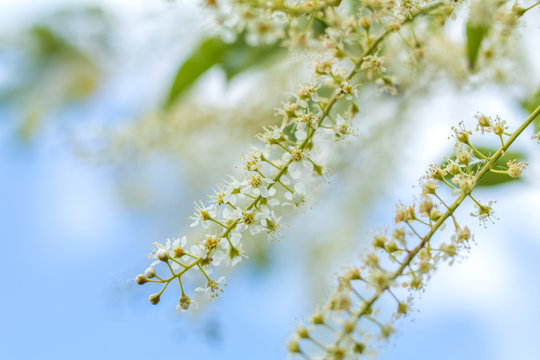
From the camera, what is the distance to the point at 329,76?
72cm

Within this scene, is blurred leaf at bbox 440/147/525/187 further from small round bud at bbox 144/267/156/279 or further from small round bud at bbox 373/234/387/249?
small round bud at bbox 144/267/156/279

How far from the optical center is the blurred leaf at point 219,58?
1.07 meters

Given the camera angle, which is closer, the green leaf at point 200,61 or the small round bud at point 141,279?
the small round bud at point 141,279

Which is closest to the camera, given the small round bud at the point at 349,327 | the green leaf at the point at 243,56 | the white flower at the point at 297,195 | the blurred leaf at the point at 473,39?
the small round bud at the point at 349,327

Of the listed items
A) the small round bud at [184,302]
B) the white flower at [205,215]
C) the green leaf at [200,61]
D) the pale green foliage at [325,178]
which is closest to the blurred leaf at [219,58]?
the green leaf at [200,61]

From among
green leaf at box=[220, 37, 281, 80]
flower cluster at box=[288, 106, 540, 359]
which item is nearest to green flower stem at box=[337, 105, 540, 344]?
flower cluster at box=[288, 106, 540, 359]

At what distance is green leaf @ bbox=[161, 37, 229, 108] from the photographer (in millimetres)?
1119

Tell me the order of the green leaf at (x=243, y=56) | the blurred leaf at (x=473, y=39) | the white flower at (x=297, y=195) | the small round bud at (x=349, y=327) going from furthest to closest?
the green leaf at (x=243, y=56)
the blurred leaf at (x=473, y=39)
the white flower at (x=297, y=195)
the small round bud at (x=349, y=327)

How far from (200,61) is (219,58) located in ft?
0.14

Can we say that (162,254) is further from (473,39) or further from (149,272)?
(473,39)

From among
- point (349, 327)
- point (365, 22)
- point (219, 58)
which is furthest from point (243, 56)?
point (349, 327)

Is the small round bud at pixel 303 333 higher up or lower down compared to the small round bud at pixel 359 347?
higher up

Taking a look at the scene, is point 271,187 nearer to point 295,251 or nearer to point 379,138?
point 379,138

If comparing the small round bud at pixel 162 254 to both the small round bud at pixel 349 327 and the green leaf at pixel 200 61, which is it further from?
the green leaf at pixel 200 61
